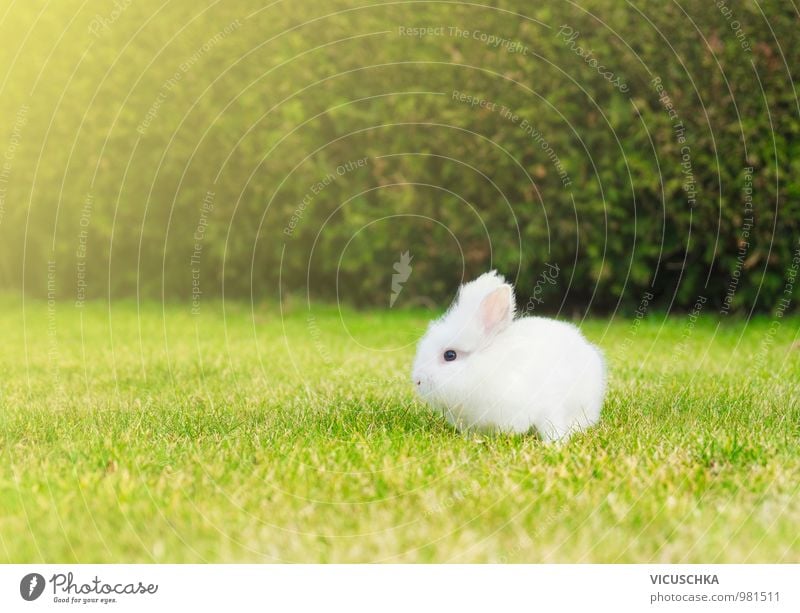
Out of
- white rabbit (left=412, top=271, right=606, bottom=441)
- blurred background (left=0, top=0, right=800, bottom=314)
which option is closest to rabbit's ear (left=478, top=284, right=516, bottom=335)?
white rabbit (left=412, top=271, right=606, bottom=441)

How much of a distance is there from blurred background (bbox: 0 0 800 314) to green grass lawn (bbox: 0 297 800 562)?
3.27 m

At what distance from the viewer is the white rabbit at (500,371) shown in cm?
505

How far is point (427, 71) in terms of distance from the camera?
35.8 feet

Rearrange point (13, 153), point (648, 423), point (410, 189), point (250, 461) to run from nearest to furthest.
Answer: point (250, 461) < point (648, 423) < point (410, 189) < point (13, 153)

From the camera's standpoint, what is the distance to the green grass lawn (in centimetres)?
394

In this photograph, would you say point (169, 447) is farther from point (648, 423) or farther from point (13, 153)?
point (13, 153)

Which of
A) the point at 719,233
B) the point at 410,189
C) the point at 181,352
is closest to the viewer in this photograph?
the point at 181,352

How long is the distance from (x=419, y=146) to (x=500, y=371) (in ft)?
21.4

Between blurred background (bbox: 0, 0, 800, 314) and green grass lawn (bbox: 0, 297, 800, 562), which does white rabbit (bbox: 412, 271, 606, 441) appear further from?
blurred background (bbox: 0, 0, 800, 314)
